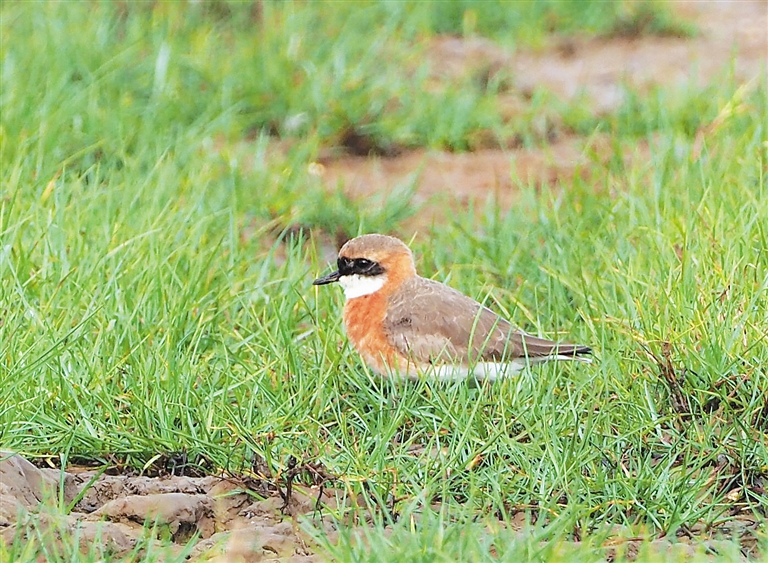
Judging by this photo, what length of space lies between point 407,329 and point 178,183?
6.44 feet

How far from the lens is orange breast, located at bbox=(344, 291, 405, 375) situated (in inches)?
202

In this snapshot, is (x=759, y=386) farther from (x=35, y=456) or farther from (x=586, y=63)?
(x=586, y=63)

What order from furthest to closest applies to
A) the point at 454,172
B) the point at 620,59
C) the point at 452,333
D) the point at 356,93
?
1. the point at 620,59
2. the point at 356,93
3. the point at 454,172
4. the point at 452,333

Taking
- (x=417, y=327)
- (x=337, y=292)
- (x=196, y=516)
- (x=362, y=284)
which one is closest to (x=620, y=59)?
(x=337, y=292)

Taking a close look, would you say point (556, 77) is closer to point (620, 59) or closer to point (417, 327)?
point (620, 59)

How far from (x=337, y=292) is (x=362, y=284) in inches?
18.1

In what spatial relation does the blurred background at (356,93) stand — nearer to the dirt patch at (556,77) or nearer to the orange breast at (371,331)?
the dirt patch at (556,77)

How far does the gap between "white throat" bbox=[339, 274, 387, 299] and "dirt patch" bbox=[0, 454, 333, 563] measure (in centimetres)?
137

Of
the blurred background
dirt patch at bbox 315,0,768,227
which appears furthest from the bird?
dirt patch at bbox 315,0,768,227

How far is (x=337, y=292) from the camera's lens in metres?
6.02

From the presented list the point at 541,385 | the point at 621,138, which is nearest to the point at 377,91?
the point at 621,138

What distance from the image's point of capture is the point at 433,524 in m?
3.79

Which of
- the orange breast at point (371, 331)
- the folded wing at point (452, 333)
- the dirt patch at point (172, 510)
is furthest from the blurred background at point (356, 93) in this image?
the dirt patch at point (172, 510)

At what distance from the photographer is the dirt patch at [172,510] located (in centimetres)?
380
